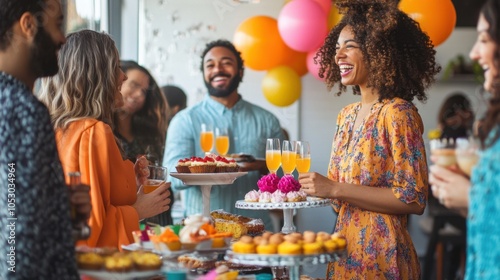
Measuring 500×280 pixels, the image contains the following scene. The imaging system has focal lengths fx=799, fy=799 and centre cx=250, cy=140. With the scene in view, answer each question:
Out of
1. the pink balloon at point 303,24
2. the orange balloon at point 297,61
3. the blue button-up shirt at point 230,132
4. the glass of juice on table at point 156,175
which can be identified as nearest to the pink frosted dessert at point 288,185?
the glass of juice on table at point 156,175

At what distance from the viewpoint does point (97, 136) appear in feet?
9.20

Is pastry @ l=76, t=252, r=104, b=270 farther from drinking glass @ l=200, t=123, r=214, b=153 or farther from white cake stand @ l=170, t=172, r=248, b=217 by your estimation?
drinking glass @ l=200, t=123, r=214, b=153

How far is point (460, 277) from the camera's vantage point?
6.10 meters

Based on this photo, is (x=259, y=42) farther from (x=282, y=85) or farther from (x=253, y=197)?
(x=253, y=197)

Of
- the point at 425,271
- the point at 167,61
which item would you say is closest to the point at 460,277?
the point at 425,271

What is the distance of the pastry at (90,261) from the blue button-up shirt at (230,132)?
2494 mm

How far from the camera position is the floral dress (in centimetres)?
305

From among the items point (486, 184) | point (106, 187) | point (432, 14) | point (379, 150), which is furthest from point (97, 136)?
point (432, 14)

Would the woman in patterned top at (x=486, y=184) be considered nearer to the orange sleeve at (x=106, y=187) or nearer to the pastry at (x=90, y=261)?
the pastry at (x=90, y=261)

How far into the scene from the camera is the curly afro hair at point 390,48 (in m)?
3.27

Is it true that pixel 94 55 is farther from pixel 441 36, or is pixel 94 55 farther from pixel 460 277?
pixel 460 277

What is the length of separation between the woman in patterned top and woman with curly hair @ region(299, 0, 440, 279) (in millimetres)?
963

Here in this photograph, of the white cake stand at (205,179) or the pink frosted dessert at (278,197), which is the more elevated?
the white cake stand at (205,179)

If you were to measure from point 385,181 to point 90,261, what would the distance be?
1349 millimetres
